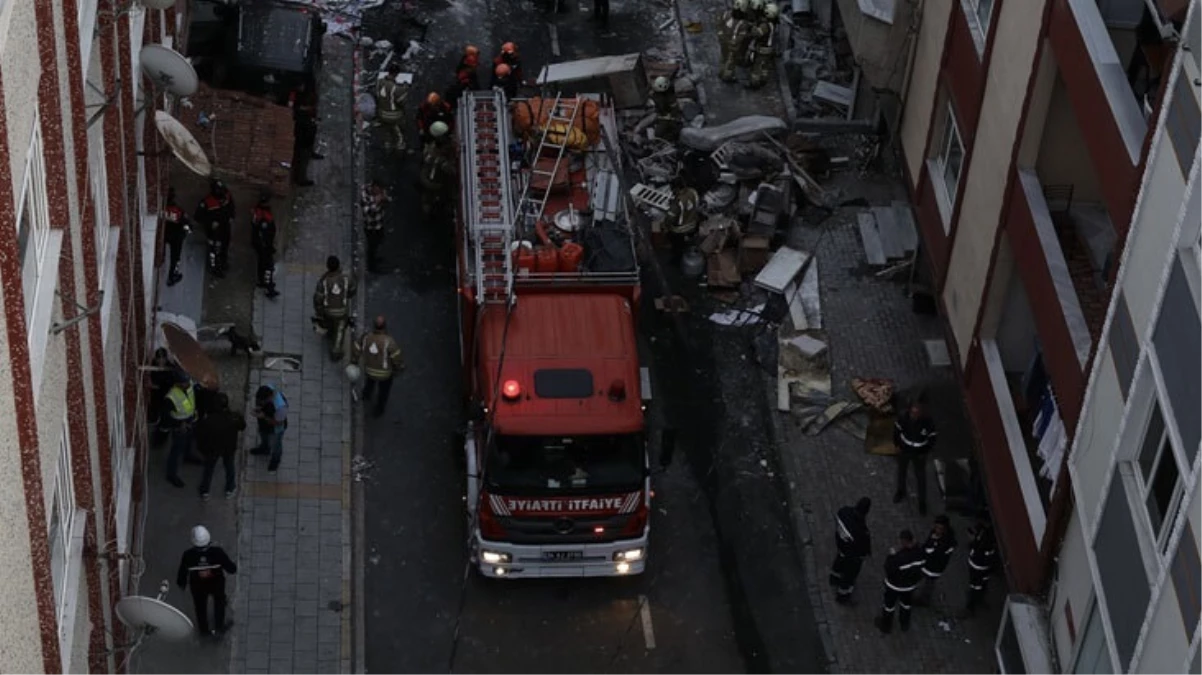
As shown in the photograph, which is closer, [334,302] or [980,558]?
[980,558]

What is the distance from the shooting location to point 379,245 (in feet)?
92.4

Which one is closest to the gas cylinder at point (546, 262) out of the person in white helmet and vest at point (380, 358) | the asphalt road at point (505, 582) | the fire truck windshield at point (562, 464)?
the person in white helmet and vest at point (380, 358)

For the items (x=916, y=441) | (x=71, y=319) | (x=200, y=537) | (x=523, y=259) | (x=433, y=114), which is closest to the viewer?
(x=71, y=319)

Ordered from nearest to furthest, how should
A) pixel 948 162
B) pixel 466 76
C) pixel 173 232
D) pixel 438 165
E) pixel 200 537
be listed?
pixel 200 537, pixel 173 232, pixel 948 162, pixel 438 165, pixel 466 76

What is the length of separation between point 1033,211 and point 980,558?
4.29m

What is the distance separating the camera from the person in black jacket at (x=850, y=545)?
864 inches

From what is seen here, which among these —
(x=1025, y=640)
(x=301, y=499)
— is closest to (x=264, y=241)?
(x=301, y=499)

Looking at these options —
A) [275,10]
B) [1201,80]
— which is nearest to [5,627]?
[1201,80]

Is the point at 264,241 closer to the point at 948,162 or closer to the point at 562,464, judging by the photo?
the point at 562,464

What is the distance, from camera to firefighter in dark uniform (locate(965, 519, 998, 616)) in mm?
22031

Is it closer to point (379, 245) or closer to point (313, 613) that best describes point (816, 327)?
point (379, 245)

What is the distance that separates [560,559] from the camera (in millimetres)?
22125

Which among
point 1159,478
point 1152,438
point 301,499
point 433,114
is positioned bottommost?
point 301,499

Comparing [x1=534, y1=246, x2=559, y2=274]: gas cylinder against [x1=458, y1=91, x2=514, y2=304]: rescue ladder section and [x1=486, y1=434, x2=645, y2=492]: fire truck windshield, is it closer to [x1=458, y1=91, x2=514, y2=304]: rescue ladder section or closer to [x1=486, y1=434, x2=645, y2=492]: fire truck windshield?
[x1=458, y1=91, x2=514, y2=304]: rescue ladder section
